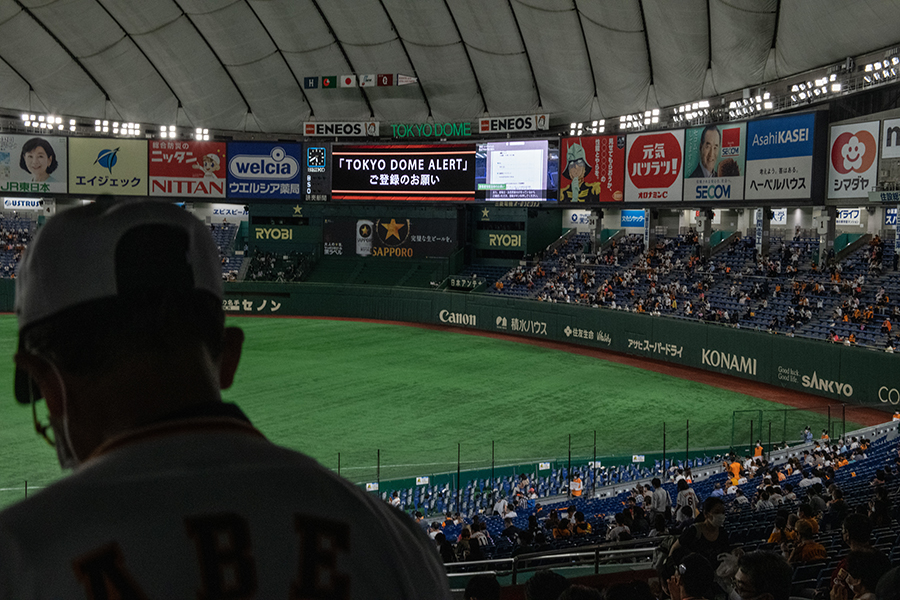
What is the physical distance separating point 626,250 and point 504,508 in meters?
30.3

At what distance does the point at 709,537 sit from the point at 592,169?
3660cm

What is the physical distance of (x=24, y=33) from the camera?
4619 centimetres

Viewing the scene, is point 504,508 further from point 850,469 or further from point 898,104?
point 898,104

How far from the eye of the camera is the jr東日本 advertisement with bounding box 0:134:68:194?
162 ft

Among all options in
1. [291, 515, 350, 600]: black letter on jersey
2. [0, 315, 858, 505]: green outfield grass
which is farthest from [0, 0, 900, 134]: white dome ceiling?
[291, 515, 350, 600]: black letter on jersey

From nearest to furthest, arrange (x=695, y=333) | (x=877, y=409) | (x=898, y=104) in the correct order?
(x=877, y=409)
(x=898, y=104)
(x=695, y=333)

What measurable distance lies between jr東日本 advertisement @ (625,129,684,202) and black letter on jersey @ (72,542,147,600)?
3958cm

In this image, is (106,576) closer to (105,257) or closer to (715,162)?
(105,257)

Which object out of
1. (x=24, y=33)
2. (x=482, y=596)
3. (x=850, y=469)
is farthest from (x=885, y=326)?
(x=24, y=33)

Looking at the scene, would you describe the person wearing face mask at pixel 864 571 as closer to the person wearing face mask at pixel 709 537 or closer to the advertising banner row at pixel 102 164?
the person wearing face mask at pixel 709 537

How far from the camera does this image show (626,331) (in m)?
36.0

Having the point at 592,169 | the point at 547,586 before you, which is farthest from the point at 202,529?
the point at 592,169

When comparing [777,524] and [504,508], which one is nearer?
[777,524]

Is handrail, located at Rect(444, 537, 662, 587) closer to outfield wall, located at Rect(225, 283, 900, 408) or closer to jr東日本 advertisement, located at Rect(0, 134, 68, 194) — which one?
outfield wall, located at Rect(225, 283, 900, 408)
